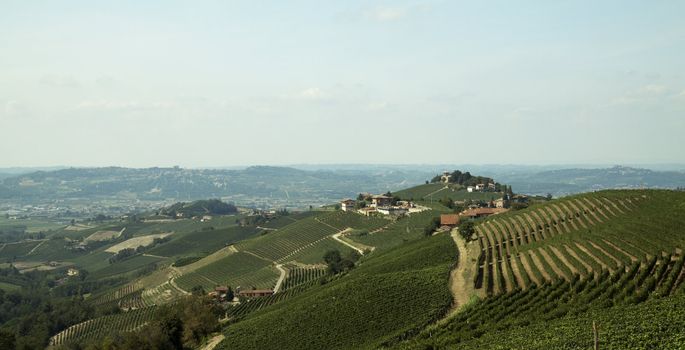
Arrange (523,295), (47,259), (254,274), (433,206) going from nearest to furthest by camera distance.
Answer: (523,295) < (254,274) < (433,206) < (47,259)

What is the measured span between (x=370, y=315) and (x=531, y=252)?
19110 mm

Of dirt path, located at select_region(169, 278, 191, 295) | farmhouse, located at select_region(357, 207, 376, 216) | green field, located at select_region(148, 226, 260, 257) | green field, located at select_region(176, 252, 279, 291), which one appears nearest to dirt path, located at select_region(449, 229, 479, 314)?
green field, located at select_region(176, 252, 279, 291)

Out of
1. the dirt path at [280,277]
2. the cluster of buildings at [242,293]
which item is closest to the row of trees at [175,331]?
the cluster of buildings at [242,293]

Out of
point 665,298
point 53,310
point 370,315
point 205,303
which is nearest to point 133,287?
point 53,310

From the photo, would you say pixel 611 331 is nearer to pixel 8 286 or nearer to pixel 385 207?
pixel 385 207

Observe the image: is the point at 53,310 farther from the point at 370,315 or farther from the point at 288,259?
the point at 370,315

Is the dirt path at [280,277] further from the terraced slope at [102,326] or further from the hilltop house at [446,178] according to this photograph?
the hilltop house at [446,178]

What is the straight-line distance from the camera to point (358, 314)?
5156 cm

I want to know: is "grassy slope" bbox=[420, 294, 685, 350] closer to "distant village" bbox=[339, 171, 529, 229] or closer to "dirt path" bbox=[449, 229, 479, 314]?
"dirt path" bbox=[449, 229, 479, 314]

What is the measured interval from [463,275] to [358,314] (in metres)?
12.2

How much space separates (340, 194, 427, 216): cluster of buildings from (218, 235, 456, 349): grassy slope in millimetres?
66486

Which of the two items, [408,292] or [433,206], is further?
[433,206]

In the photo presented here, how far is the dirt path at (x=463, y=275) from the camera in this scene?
161ft

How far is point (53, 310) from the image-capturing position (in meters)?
109
